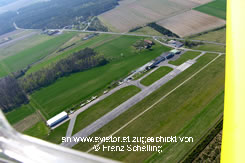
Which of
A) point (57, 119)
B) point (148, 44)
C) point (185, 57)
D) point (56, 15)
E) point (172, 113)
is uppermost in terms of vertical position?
point (56, 15)

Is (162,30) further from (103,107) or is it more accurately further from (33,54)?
(33,54)

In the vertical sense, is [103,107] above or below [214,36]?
below

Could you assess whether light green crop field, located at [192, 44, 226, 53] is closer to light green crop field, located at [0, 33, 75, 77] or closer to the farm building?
the farm building

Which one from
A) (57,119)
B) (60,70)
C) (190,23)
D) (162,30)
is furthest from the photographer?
(190,23)

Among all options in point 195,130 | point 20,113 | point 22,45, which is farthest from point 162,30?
point 22,45

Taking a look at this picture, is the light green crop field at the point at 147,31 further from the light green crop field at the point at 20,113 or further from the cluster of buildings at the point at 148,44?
the light green crop field at the point at 20,113

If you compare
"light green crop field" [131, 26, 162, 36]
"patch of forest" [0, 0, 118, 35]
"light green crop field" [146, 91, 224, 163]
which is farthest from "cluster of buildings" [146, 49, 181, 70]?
"patch of forest" [0, 0, 118, 35]

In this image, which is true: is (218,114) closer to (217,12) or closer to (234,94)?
(234,94)

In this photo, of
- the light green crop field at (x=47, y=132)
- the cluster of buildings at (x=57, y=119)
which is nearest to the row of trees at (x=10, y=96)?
the light green crop field at (x=47, y=132)

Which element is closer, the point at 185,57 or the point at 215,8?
the point at 185,57
